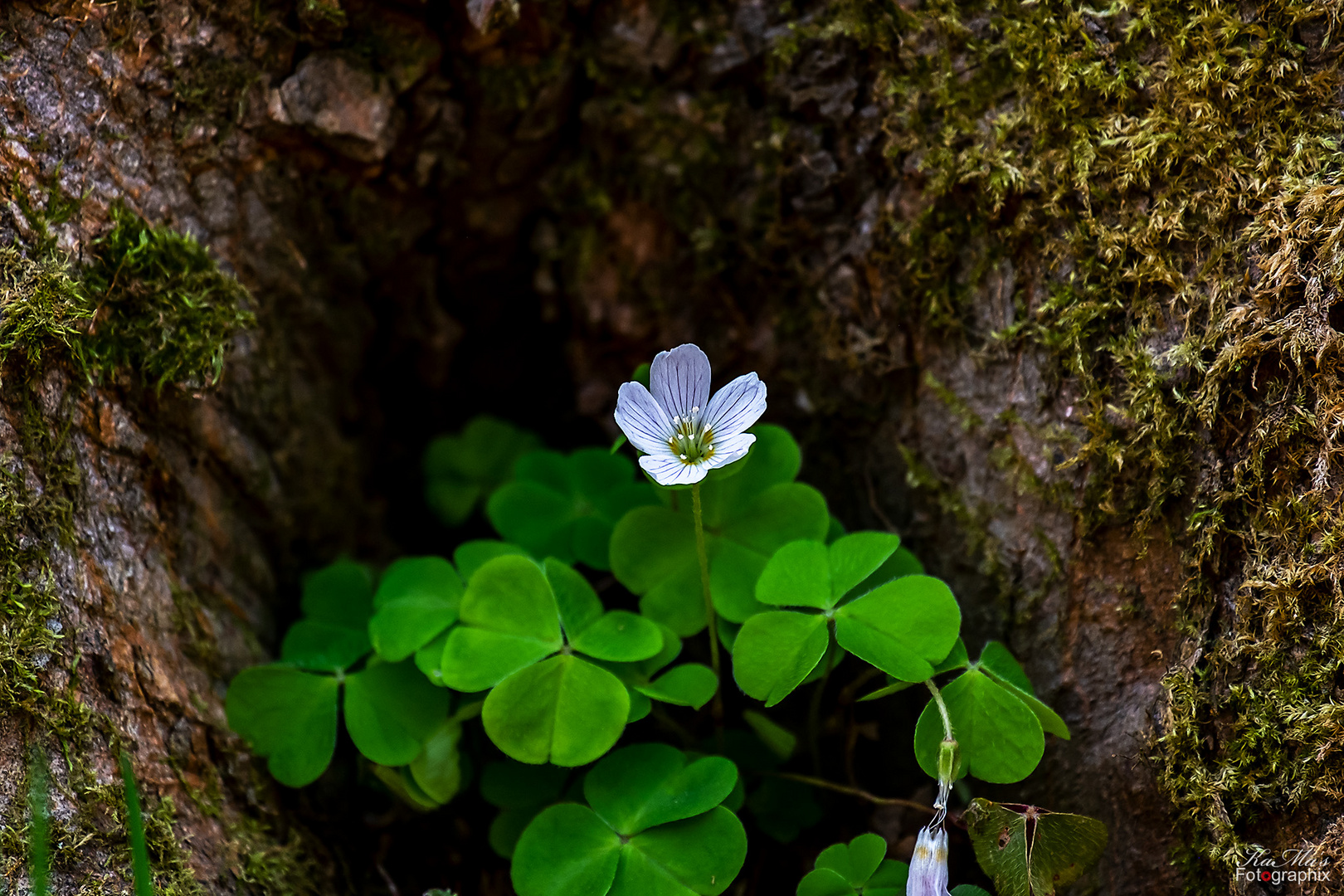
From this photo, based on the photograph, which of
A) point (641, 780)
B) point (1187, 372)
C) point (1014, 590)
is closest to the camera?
point (1187, 372)

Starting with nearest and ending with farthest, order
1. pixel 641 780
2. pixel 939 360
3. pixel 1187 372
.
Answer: pixel 1187 372, pixel 641 780, pixel 939 360

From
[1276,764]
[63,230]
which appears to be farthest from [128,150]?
[1276,764]

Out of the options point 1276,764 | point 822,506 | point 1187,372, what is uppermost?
point 1187,372

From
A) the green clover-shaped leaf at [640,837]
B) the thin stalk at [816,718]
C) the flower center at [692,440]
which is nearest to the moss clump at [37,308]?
the flower center at [692,440]

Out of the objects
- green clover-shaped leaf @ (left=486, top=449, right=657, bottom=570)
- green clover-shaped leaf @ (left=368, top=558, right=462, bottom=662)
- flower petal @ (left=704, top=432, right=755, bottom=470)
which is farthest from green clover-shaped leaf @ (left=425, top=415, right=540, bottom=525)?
flower petal @ (left=704, top=432, right=755, bottom=470)

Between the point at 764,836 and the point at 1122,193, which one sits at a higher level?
the point at 1122,193

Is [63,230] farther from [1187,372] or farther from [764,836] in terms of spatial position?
[1187,372]

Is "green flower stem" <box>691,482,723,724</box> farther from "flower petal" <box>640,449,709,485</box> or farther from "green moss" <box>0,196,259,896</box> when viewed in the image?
"green moss" <box>0,196,259,896</box>

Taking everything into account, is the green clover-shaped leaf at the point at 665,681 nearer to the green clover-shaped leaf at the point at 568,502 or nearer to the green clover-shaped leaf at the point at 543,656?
the green clover-shaped leaf at the point at 543,656
